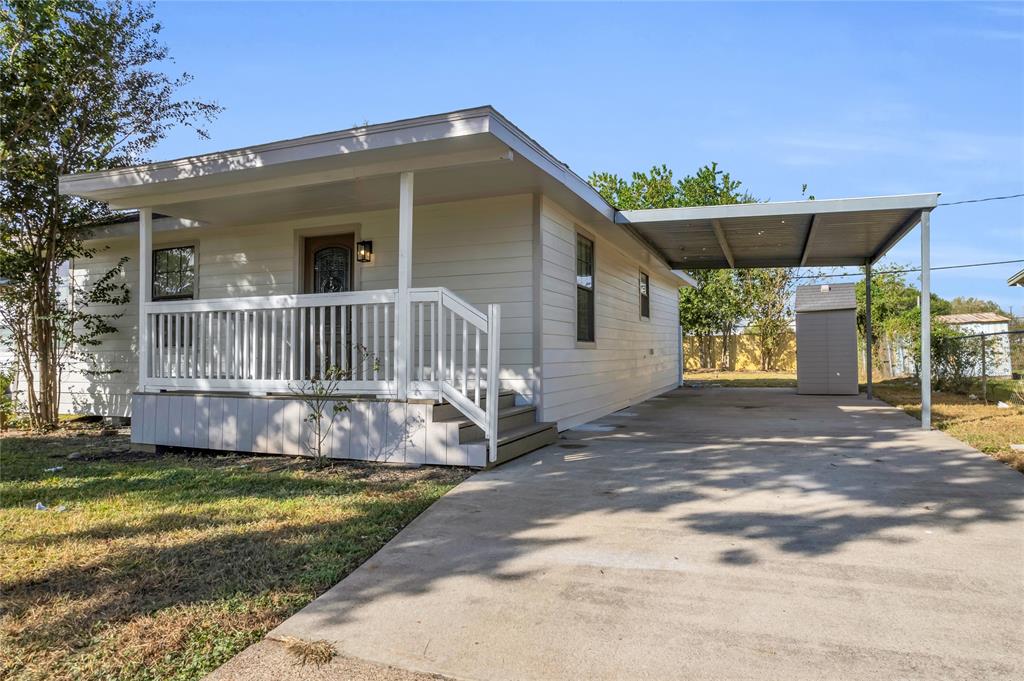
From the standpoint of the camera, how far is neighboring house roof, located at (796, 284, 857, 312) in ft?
38.8

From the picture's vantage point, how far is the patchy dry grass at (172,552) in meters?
2.14

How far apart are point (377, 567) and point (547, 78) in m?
10.4

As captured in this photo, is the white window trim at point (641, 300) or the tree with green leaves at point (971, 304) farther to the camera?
the tree with green leaves at point (971, 304)

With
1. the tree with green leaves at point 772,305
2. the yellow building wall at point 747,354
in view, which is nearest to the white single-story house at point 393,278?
the tree with green leaves at point 772,305

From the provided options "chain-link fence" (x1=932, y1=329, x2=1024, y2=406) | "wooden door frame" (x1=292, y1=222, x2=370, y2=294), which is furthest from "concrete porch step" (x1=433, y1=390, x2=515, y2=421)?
"chain-link fence" (x1=932, y1=329, x2=1024, y2=406)

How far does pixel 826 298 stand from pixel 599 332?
20.6 feet

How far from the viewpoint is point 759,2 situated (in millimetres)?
8523

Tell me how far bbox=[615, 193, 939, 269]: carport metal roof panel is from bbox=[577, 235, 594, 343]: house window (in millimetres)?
633

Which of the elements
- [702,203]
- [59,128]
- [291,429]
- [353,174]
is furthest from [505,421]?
[702,203]

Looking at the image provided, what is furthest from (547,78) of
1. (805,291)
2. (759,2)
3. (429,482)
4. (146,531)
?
(146,531)

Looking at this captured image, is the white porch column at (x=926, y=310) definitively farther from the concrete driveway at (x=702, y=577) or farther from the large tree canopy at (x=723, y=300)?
the large tree canopy at (x=723, y=300)

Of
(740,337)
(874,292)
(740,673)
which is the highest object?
(874,292)

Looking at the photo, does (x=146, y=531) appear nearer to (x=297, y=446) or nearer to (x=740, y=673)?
(x=297, y=446)

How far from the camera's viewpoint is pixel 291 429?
575 cm
